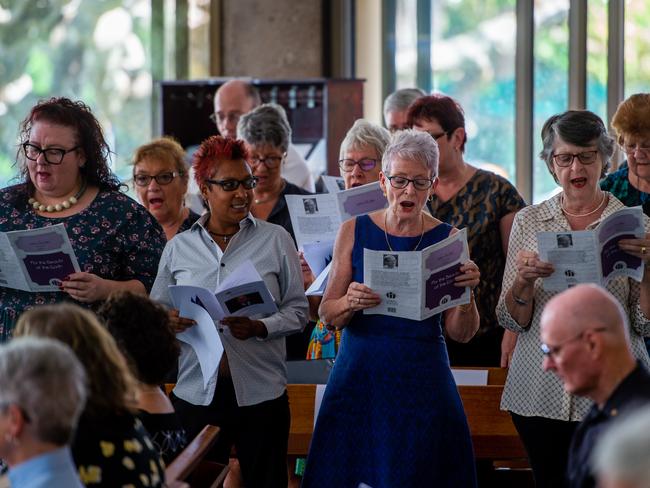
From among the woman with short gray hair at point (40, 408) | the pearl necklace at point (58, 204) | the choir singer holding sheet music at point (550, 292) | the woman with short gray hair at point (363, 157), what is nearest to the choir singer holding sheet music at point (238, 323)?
the pearl necklace at point (58, 204)

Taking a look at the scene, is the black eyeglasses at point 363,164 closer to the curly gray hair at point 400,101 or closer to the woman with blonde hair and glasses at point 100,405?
the curly gray hair at point 400,101

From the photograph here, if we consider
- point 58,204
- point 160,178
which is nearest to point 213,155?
point 58,204

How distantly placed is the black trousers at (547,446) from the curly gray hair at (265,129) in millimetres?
2074

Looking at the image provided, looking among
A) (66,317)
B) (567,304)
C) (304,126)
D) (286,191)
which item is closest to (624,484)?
(567,304)

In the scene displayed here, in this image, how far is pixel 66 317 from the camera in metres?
2.65

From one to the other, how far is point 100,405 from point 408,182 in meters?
Result: 1.60

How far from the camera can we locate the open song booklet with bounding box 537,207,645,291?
3855mm

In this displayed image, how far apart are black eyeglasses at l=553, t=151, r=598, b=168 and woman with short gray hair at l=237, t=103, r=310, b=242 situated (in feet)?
5.32

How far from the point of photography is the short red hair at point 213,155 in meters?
4.25

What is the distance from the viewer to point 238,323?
4027 millimetres

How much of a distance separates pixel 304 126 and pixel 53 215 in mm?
4722

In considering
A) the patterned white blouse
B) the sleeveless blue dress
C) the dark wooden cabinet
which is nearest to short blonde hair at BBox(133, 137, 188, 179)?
the sleeveless blue dress

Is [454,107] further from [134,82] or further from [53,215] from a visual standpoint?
[134,82]

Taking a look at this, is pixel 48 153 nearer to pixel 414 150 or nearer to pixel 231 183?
pixel 231 183
